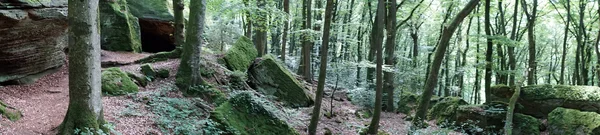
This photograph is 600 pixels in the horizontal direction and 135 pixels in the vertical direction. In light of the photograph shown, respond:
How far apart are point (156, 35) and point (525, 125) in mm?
Answer: 14509

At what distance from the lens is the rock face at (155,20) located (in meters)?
15.3

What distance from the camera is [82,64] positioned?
534 cm

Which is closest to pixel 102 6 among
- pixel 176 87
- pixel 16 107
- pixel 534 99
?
pixel 176 87

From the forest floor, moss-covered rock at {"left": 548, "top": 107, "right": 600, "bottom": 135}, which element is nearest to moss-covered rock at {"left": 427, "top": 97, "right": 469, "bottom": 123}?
moss-covered rock at {"left": 548, "top": 107, "right": 600, "bottom": 135}

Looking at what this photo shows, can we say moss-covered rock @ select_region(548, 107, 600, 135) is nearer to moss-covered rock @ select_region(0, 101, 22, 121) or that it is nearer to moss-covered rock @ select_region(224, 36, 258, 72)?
moss-covered rock @ select_region(224, 36, 258, 72)

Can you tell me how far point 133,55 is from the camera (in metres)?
13.3

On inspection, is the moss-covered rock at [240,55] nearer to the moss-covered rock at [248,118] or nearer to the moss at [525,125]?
the moss-covered rock at [248,118]

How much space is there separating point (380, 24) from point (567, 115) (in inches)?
254

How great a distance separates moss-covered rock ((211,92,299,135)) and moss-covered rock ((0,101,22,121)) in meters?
3.20

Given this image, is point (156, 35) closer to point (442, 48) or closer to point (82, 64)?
point (82, 64)

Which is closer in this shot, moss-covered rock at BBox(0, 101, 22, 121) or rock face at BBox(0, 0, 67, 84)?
moss-covered rock at BBox(0, 101, 22, 121)

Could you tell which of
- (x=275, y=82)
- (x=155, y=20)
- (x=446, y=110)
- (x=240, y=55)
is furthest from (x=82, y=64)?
(x=446, y=110)

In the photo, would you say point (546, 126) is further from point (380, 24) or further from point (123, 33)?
point (123, 33)

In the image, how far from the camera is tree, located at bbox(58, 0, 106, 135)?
526 centimetres
